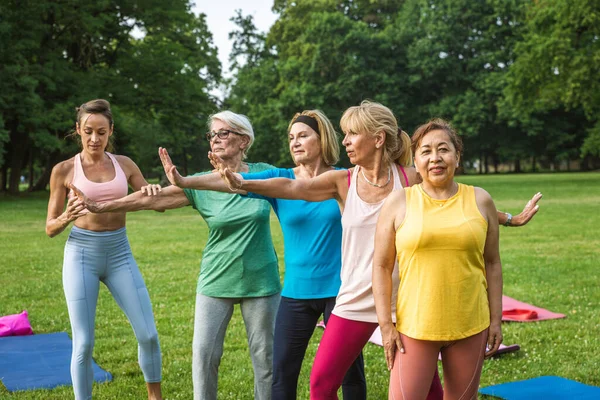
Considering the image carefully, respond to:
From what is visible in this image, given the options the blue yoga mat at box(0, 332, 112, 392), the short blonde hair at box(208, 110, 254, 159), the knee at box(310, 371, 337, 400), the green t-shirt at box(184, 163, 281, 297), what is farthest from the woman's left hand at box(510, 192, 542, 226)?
the blue yoga mat at box(0, 332, 112, 392)

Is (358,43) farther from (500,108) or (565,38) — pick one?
(565,38)

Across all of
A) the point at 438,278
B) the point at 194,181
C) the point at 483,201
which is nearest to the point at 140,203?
the point at 194,181

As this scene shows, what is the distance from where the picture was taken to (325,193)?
12.3 ft

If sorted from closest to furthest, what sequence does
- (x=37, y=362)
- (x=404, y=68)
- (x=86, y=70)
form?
(x=37, y=362)
(x=86, y=70)
(x=404, y=68)

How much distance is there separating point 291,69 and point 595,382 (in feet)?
146

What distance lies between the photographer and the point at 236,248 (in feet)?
13.9

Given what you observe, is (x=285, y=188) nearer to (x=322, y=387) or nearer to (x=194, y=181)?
(x=194, y=181)

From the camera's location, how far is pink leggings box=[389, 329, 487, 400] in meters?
3.14

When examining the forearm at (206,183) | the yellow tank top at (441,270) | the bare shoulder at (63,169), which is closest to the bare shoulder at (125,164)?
the bare shoulder at (63,169)

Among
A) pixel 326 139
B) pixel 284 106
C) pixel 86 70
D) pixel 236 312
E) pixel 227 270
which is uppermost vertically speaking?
pixel 86 70

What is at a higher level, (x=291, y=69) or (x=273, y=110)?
(x=291, y=69)

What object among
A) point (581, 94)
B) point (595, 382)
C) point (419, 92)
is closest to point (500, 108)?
point (419, 92)

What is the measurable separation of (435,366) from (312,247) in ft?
3.38

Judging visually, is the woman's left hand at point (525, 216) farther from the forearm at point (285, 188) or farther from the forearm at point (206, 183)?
the forearm at point (206, 183)
